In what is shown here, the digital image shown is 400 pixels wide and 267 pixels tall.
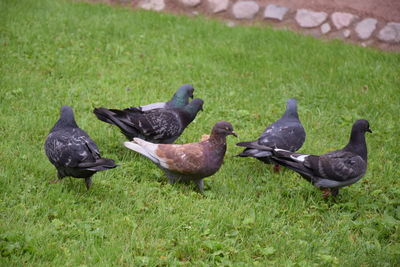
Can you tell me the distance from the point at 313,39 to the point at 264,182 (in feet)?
15.6

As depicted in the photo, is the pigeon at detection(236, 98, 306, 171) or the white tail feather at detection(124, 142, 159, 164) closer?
the white tail feather at detection(124, 142, 159, 164)

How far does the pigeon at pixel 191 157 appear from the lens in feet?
16.8

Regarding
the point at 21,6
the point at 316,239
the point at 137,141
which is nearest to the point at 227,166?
the point at 137,141

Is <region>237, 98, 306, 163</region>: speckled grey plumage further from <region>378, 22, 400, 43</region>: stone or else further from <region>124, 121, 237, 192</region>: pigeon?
<region>378, 22, 400, 43</region>: stone

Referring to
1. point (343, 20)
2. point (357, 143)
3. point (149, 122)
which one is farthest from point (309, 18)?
point (149, 122)

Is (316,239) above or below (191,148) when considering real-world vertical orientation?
below

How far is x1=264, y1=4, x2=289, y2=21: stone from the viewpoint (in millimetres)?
10164

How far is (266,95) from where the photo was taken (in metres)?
7.95

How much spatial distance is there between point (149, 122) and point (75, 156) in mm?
1434

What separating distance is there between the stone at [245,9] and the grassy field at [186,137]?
1.98 feet

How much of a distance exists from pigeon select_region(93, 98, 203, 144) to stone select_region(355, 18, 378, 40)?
16.7ft

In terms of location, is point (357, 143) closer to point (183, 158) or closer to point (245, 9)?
point (183, 158)

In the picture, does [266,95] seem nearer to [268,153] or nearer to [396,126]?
[396,126]

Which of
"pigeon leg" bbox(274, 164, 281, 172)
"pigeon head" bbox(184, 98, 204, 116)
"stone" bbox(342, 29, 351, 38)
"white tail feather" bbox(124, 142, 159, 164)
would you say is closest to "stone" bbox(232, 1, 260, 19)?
"stone" bbox(342, 29, 351, 38)
